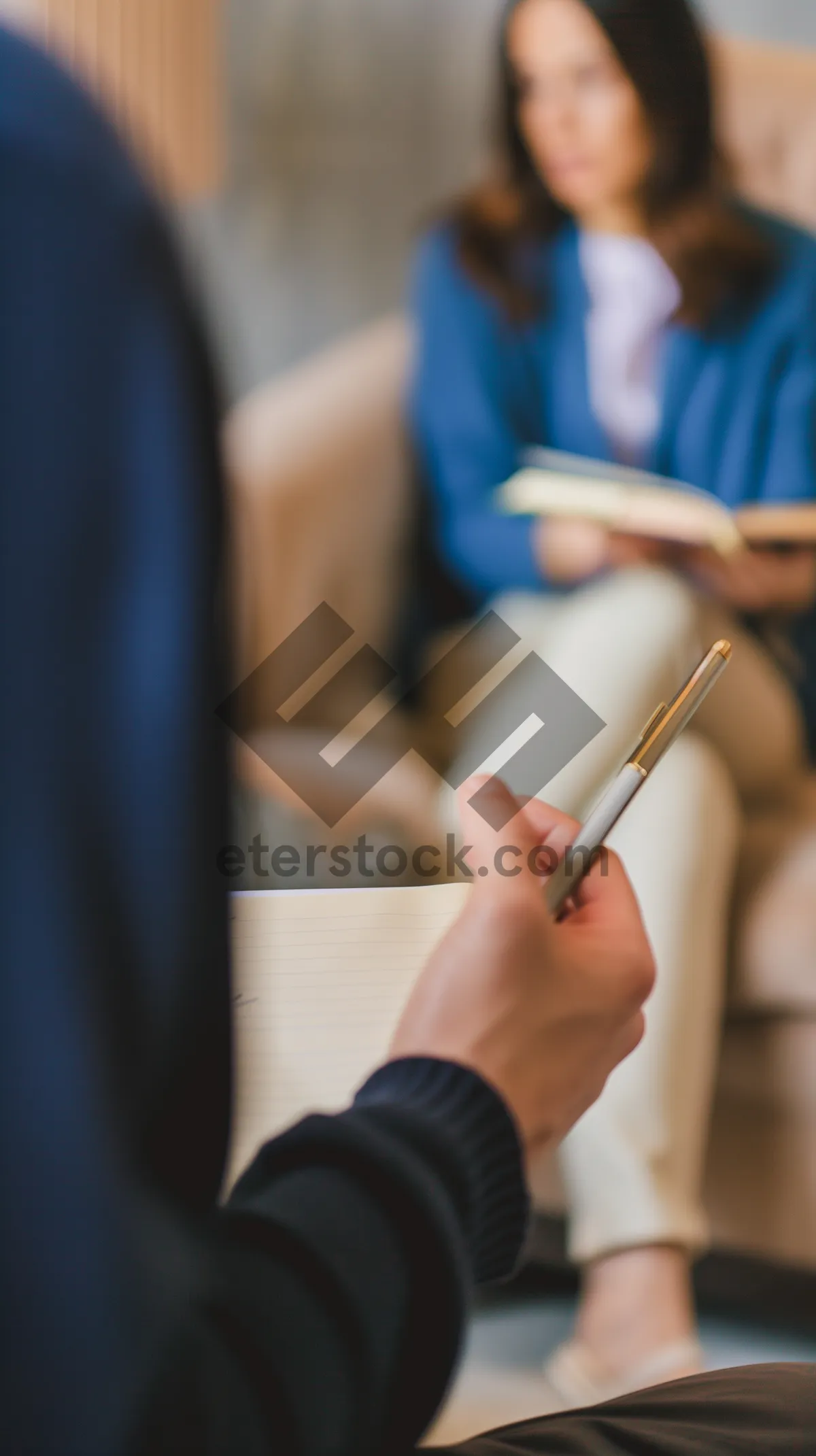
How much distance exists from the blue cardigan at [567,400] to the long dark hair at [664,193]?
2 cm

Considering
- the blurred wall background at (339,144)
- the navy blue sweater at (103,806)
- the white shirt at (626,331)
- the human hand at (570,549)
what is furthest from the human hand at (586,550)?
the navy blue sweater at (103,806)

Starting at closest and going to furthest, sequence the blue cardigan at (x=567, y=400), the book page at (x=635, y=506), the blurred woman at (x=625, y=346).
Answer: the book page at (x=635, y=506) < the blurred woman at (x=625, y=346) < the blue cardigan at (x=567, y=400)

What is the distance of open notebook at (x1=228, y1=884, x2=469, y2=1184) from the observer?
0.34 m

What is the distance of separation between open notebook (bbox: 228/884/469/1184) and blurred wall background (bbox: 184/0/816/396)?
1453 millimetres

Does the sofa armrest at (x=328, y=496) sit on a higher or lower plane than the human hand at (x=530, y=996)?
higher

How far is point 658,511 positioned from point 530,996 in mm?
830

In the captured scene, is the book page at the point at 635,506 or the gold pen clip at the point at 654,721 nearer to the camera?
the gold pen clip at the point at 654,721

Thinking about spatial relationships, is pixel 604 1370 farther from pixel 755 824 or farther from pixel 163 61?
pixel 163 61

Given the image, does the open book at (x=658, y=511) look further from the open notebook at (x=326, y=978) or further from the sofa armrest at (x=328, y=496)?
the open notebook at (x=326, y=978)

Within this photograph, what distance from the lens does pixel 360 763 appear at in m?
0.58

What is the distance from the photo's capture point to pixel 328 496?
1.25m

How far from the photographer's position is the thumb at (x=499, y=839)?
11.9 inches

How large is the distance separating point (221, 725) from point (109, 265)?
0.07 meters

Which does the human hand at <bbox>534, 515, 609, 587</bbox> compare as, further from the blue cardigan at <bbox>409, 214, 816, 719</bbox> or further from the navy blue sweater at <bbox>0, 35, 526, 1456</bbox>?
the navy blue sweater at <bbox>0, 35, 526, 1456</bbox>
